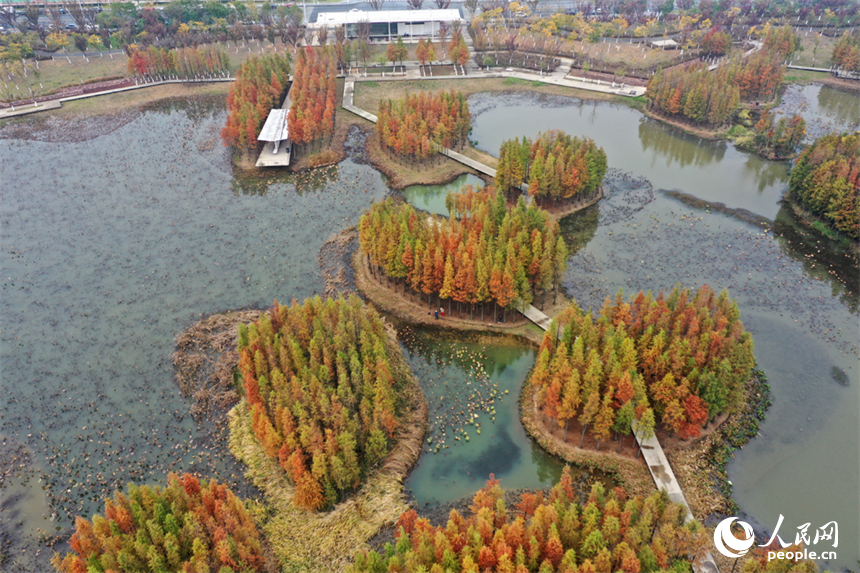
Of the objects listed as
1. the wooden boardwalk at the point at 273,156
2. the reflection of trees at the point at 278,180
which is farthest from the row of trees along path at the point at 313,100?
the reflection of trees at the point at 278,180

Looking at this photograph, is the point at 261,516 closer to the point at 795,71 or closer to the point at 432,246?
the point at 432,246

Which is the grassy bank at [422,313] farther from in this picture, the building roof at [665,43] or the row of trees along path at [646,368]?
the building roof at [665,43]

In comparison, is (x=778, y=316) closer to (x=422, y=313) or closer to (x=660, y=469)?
(x=660, y=469)

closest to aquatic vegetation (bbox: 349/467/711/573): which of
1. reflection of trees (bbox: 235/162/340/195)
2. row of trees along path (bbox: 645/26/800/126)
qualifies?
reflection of trees (bbox: 235/162/340/195)

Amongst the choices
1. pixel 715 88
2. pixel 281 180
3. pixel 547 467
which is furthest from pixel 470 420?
pixel 715 88

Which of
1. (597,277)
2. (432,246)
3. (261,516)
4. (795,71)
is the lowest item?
(261,516)

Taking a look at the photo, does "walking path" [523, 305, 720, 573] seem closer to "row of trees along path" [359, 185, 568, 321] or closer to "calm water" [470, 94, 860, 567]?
"calm water" [470, 94, 860, 567]

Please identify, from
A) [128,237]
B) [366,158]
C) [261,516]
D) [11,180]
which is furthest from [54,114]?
[261,516]
